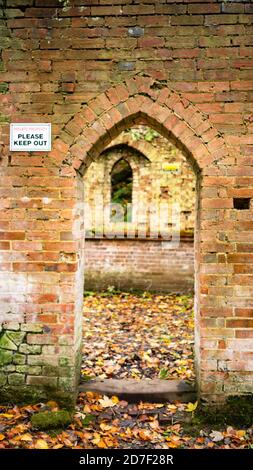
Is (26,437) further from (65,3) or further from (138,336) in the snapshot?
(65,3)

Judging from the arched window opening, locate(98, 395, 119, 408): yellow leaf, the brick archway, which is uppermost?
the arched window opening

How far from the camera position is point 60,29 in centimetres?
340

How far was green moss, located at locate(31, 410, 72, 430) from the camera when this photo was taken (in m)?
3.22

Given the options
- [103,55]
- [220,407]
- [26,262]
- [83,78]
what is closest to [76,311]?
[26,262]

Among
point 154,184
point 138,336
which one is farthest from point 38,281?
point 154,184

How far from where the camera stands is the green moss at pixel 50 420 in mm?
3219

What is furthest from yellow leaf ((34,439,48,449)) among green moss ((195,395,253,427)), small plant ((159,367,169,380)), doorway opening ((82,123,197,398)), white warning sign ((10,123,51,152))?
doorway opening ((82,123,197,398))

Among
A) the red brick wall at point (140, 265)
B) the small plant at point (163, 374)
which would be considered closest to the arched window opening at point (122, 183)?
the red brick wall at point (140, 265)

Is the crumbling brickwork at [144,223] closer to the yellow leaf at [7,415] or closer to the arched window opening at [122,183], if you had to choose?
the arched window opening at [122,183]

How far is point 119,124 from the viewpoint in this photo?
3531 mm

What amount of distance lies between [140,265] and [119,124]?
582 centimetres

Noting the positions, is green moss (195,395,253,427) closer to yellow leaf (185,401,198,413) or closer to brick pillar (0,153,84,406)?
yellow leaf (185,401,198,413)

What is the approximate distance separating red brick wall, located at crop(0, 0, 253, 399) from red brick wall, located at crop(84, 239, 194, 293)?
5450 millimetres

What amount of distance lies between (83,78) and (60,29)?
50 centimetres
